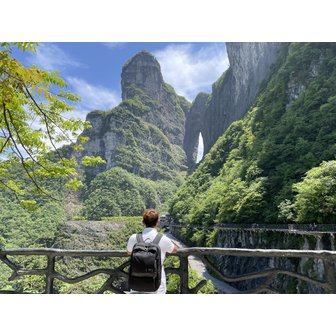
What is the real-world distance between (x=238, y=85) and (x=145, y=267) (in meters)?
115

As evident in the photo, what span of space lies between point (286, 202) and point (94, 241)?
59.0 metres

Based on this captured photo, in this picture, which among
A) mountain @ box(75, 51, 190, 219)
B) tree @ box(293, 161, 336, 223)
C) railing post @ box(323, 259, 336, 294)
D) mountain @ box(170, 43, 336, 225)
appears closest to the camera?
railing post @ box(323, 259, 336, 294)

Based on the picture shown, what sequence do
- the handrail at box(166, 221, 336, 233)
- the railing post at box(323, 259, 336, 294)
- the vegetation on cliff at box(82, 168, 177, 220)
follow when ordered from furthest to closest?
the vegetation on cliff at box(82, 168, 177, 220) → the handrail at box(166, 221, 336, 233) → the railing post at box(323, 259, 336, 294)

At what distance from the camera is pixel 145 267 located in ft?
11.6

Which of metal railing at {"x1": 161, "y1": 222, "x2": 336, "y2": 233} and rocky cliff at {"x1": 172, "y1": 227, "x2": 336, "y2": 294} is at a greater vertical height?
metal railing at {"x1": 161, "y1": 222, "x2": 336, "y2": 233}

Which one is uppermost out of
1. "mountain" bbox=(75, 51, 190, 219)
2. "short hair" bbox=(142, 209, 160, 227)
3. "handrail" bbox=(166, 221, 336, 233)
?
"mountain" bbox=(75, 51, 190, 219)

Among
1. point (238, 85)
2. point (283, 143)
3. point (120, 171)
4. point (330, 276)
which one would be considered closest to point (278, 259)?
point (283, 143)

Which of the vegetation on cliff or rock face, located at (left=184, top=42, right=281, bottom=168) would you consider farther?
the vegetation on cliff

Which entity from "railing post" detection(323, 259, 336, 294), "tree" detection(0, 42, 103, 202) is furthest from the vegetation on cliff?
"railing post" detection(323, 259, 336, 294)

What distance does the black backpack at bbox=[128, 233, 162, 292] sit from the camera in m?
3.53

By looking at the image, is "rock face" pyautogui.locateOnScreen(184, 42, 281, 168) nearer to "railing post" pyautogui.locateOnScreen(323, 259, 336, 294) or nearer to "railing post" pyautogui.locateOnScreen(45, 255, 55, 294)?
"railing post" pyautogui.locateOnScreen(323, 259, 336, 294)

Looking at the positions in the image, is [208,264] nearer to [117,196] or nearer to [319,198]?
[319,198]

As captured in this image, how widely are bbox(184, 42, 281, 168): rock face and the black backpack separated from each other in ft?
303

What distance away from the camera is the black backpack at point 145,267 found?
11.6ft
